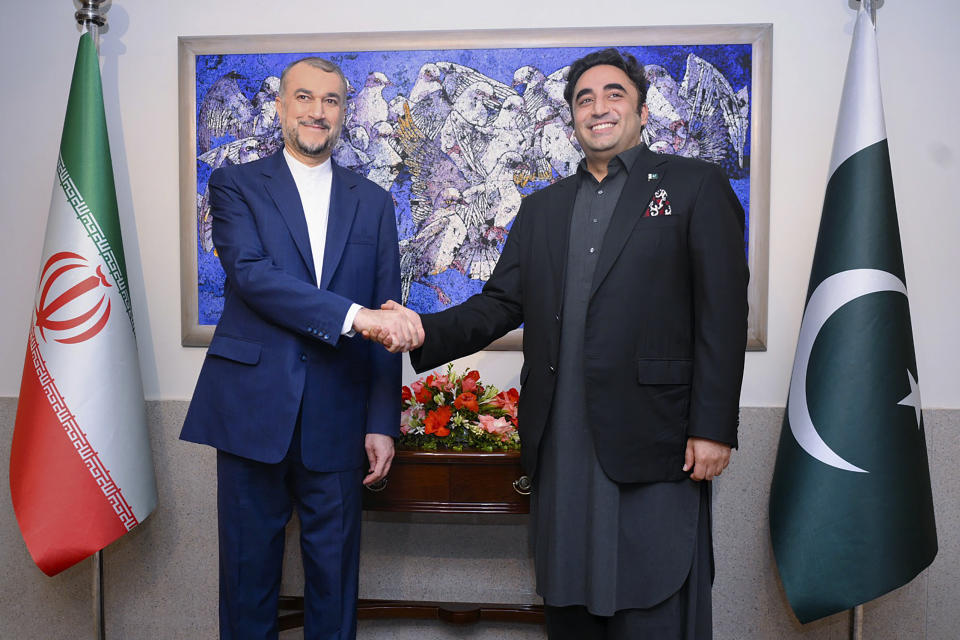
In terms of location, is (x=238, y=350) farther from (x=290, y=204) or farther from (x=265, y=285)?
(x=290, y=204)

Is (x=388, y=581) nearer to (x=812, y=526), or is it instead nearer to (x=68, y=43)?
(x=812, y=526)

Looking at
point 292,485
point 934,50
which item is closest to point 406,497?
point 292,485

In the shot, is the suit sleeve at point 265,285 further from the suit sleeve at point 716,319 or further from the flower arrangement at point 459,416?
the suit sleeve at point 716,319

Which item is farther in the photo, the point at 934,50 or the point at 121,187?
the point at 121,187

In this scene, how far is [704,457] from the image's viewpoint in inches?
58.5

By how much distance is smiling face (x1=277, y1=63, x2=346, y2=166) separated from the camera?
5.79 ft

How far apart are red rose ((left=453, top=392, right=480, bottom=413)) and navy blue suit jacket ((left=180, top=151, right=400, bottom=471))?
28 centimetres

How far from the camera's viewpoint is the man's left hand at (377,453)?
177cm

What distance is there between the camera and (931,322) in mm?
2205

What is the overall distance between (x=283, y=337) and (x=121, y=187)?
1238 mm

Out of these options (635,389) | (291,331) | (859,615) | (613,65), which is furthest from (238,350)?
(859,615)

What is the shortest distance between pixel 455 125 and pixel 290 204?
814mm

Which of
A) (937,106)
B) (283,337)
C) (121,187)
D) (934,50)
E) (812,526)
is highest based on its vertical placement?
(934,50)

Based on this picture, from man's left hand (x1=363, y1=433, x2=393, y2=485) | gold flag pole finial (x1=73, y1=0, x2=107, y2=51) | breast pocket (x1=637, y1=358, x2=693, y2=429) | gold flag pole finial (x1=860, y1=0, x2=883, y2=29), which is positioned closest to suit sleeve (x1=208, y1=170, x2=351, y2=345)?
man's left hand (x1=363, y1=433, x2=393, y2=485)
